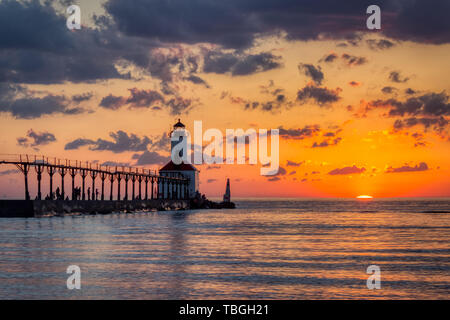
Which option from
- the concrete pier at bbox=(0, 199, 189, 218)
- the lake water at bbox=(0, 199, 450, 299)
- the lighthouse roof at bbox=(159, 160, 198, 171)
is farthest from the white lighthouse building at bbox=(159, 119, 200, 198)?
the lake water at bbox=(0, 199, 450, 299)

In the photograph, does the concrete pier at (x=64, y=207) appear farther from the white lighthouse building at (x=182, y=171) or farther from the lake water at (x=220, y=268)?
the lake water at (x=220, y=268)

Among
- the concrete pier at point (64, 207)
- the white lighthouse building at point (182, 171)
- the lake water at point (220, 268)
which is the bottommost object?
the lake water at point (220, 268)

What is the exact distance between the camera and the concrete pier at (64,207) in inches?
3024

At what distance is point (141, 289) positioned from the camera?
73.4ft

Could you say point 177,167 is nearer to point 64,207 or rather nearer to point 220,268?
point 64,207

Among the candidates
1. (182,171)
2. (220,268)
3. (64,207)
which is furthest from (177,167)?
(220,268)

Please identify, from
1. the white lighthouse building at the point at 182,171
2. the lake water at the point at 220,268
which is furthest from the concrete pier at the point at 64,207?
the lake water at the point at 220,268

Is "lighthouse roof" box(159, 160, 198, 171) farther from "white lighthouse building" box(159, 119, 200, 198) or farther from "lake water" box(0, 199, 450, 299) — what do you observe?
"lake water" box(0, 199, 450, 299)

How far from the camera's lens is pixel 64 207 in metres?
86.1

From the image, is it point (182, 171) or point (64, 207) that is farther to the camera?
point (182, 171)

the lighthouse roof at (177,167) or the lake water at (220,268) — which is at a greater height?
the lighthouse roof at (177,167)

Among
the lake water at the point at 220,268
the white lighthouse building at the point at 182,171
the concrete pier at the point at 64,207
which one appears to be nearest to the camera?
the lake water at the point at 220,268
